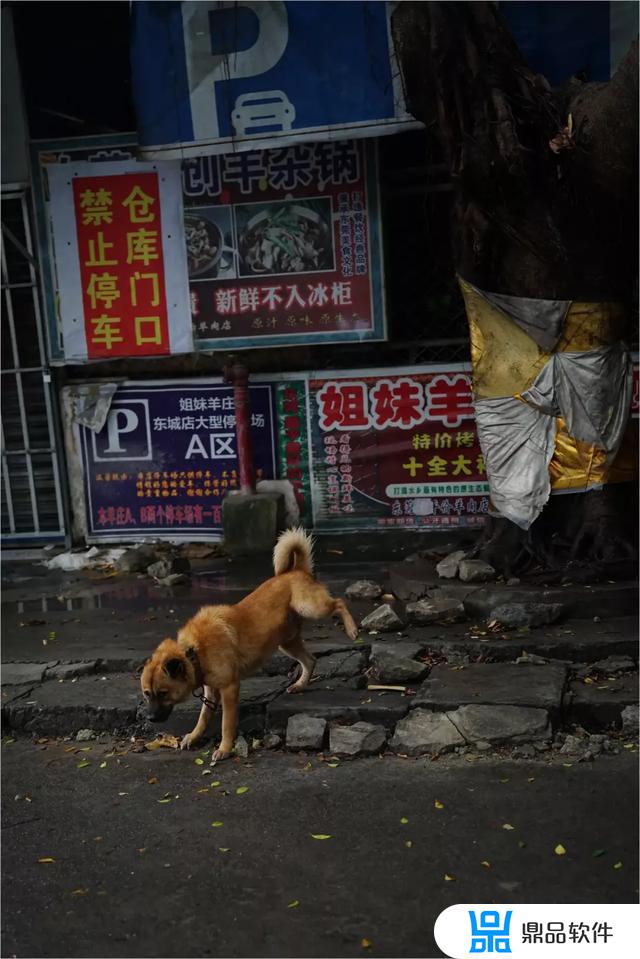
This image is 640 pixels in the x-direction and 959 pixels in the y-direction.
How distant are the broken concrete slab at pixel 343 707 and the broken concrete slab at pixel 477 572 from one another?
1910mm

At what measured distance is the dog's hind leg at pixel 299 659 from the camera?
6.48 m

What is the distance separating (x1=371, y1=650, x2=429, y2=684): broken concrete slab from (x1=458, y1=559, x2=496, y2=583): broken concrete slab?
1.52m

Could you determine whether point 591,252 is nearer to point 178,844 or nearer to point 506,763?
point 506,763

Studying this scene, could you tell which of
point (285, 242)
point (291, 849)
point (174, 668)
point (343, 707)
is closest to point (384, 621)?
point (343, 707)

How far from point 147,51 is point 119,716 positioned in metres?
6.18

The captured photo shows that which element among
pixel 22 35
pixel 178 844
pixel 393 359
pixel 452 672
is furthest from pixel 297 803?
pixel 22 35

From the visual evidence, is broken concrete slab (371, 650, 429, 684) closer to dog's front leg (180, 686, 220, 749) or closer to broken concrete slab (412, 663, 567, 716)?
broken concrete slab (412, 663, 567, 716)

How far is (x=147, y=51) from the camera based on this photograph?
905 cm

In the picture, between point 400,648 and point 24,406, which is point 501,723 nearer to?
point 400,648

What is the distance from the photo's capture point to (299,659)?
659cm

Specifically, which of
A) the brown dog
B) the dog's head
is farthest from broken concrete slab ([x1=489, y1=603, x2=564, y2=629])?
the dog's head

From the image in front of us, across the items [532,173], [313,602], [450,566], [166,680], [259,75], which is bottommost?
[450,566]

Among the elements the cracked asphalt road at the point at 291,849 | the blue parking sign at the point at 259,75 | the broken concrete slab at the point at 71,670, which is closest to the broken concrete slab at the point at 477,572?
the cracked asphalt road at the point at 291,849

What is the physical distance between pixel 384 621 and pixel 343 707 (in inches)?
55.9
